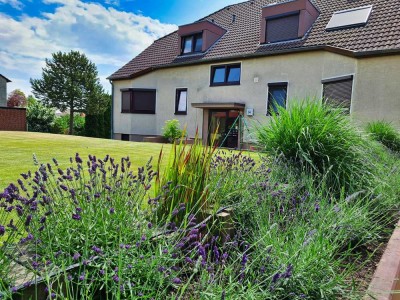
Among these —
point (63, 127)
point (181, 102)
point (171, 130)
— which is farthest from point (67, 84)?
point (171, 130)

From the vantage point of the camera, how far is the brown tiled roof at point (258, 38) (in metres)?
11.2

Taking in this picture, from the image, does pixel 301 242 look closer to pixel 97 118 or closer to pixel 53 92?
pixel 97 118

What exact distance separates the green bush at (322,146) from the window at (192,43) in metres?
14.2

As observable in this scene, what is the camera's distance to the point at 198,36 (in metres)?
17.2

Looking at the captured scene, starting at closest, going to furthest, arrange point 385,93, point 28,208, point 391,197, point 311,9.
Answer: point 28,208 < point 391,197 < point 385,93 < point 311,9

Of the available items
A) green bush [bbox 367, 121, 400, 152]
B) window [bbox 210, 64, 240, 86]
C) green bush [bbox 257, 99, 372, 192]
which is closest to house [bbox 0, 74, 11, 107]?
window [bbox 210, 64, 240, 86]

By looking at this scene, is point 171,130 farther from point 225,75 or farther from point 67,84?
point 67,84

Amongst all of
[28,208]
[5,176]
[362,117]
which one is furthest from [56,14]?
[28,208]

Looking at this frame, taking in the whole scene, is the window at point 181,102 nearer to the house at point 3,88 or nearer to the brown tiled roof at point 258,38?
the brown tiled roof at point 258,38

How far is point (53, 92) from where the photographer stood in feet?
122

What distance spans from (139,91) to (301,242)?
1754cm

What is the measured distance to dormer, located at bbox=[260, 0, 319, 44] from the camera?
1330 centimetres

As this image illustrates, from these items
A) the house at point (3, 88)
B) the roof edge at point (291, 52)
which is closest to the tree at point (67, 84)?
the house at point (3, 88)

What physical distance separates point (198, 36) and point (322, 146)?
1539 cm
